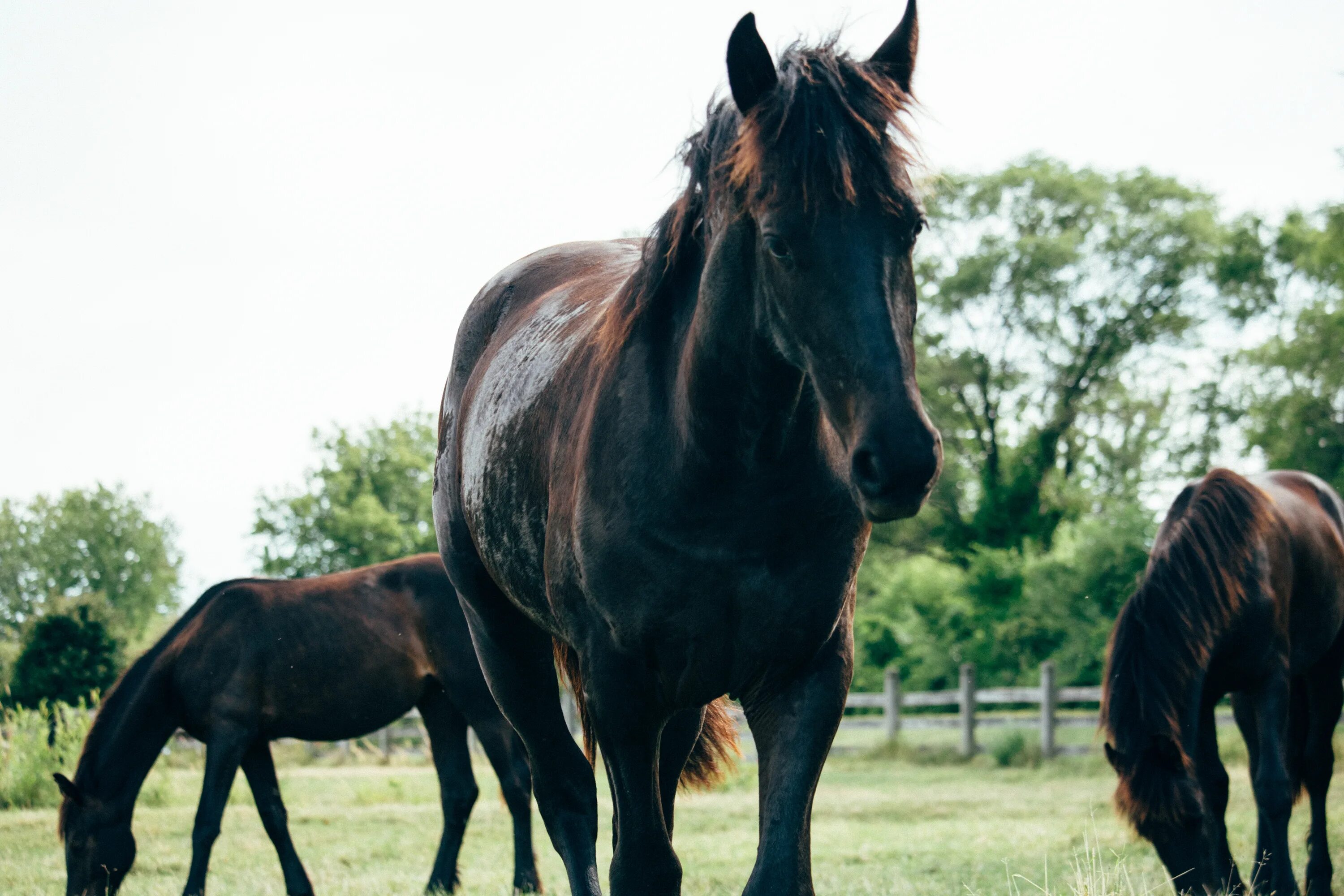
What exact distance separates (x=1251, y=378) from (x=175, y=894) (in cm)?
2920

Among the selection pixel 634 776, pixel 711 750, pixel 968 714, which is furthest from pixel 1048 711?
pixel 634 776

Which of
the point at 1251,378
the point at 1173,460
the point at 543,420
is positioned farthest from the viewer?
the point at 1173,460

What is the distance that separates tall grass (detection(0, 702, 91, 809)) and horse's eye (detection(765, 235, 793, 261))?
443 inches

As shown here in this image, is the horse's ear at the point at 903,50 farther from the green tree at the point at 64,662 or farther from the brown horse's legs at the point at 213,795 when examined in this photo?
the green tree at the point at 64,662

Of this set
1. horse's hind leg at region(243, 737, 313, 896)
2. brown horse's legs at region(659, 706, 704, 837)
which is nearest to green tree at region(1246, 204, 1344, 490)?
horse's hind leg at region(243, 737, 313, 896)

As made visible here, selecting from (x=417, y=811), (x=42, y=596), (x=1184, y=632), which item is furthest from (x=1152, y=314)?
(x=42, y=596)

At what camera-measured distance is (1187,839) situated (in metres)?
5.28

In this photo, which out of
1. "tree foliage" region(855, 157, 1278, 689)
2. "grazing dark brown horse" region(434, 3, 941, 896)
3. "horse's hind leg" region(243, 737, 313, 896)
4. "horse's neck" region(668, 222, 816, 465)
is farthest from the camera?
"tree foliage" region(855, 157, 1278, 689)

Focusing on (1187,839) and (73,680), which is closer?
(1187,839)

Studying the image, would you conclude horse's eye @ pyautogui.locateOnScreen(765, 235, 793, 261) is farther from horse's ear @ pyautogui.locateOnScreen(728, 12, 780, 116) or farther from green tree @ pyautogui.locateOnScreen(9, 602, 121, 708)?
green tree @ pyautogui.locateOnScreen(9, 602, 121, 708)

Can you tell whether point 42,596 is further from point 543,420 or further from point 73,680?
point 543,420

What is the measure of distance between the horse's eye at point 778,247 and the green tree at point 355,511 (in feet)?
146

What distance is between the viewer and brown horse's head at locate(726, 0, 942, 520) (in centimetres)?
188

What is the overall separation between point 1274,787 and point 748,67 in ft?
17.2
